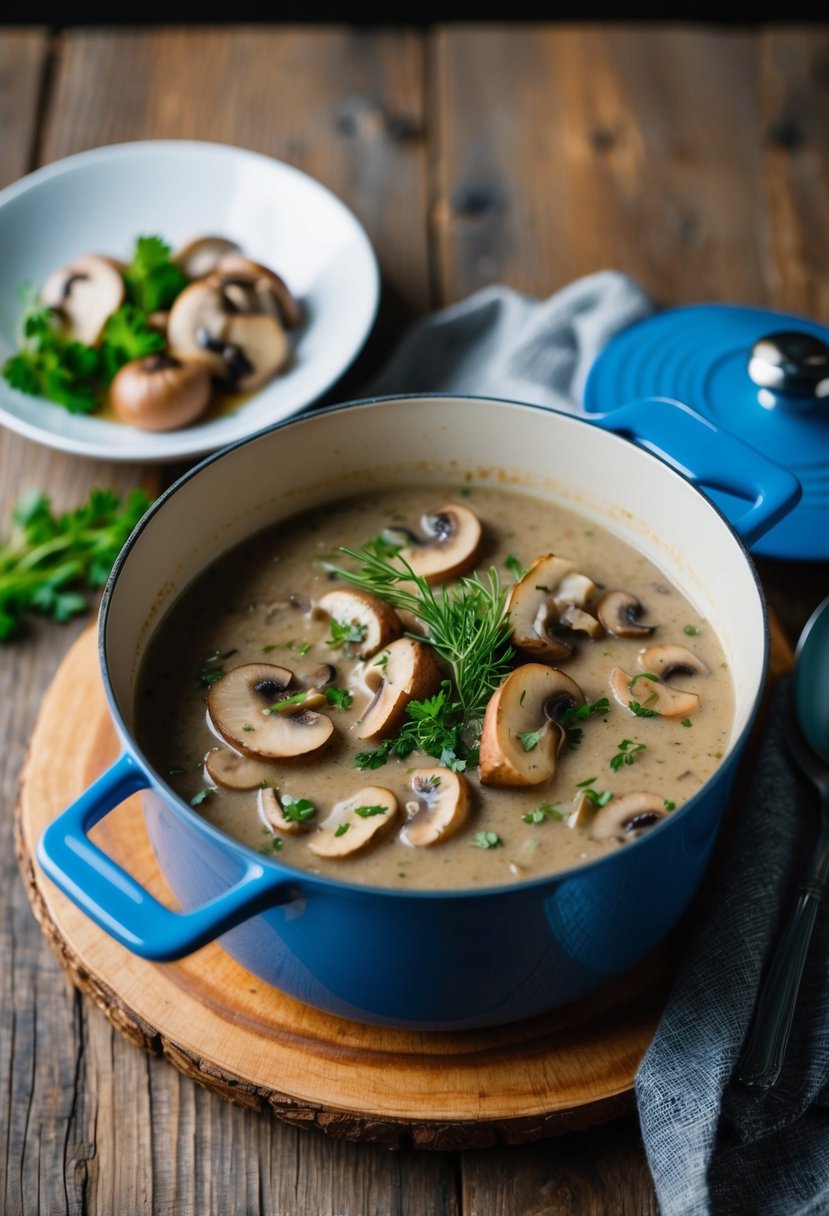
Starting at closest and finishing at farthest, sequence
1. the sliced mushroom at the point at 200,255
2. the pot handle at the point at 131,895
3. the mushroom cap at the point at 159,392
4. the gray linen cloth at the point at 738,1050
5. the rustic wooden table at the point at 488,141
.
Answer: the pot handle at the point at 131,895 < the gray linen cloth at the point at 738,1050 < the mushroom cap at the point at 159,392 < the sliced mushroom at the point at 200,255 < the rustic wooden table at the point at 488,141

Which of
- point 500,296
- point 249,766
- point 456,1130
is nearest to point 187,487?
point 249,766

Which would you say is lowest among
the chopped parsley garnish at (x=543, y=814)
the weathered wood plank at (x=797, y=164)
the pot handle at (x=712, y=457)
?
the weathered wood plank at (x=797, y=164)

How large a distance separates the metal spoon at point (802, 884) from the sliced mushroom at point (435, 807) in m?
0.55

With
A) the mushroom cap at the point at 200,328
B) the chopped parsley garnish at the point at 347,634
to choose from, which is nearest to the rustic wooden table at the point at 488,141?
the mushroom cap at the point at 200,328

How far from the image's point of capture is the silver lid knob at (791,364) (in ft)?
8.98

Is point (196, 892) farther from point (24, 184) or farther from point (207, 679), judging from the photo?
point (24, 184)

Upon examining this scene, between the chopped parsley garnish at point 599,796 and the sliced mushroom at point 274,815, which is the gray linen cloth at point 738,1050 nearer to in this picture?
the chopped parsley garnish at point 599,796

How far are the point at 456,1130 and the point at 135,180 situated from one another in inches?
99.5

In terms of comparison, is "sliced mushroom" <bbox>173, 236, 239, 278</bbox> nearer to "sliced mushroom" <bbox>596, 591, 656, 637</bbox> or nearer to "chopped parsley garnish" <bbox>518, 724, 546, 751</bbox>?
"sliced mushroom" <bbox>596, 591, 656, 637</bbox>

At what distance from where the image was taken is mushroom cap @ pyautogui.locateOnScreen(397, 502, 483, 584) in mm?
2342

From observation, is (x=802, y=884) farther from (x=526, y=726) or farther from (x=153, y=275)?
(x=153, y=275)

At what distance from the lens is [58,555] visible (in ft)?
9.29

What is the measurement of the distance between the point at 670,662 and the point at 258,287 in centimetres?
152

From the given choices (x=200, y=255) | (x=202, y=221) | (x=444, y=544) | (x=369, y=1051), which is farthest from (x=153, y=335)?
(x=369, y=1051)
